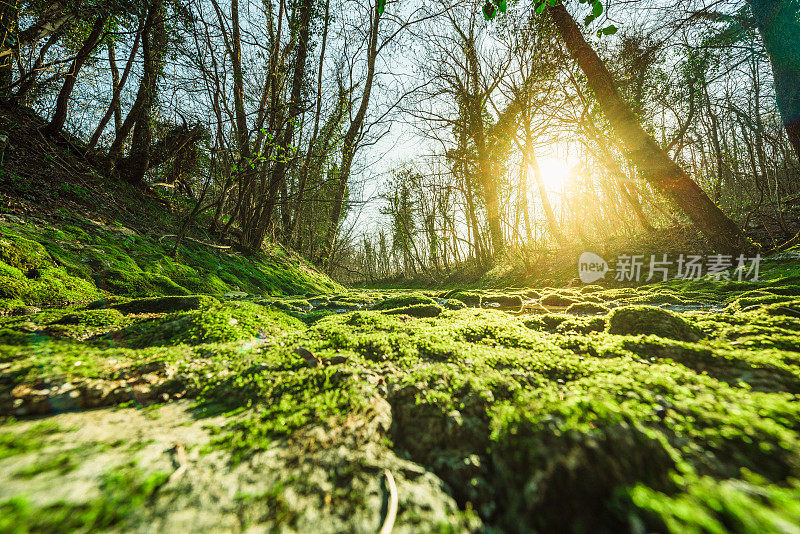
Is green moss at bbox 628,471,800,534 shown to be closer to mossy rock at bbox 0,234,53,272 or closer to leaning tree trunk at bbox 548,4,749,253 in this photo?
mossy rock at bbox 0,234,53,272

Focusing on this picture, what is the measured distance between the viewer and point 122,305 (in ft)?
10.3

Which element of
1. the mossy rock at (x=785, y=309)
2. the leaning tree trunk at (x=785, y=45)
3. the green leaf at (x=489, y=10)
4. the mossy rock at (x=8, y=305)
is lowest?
the mossy rock at (x=8, y=305)

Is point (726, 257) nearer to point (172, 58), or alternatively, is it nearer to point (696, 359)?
point (696, 359)

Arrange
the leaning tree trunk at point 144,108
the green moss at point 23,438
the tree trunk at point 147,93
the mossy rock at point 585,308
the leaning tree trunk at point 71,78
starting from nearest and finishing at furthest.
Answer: the green moss at point 23,438
the mossy rock at point 585,308
the leaning tree trunk at point 71,78
the leaning tree trunk at point 144,108
the tree trunk at point 147,93

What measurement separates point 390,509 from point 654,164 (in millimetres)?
9315

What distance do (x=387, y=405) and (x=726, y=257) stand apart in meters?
9.40

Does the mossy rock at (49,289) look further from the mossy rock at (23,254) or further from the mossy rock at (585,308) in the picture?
the mossy rock at (585,308)

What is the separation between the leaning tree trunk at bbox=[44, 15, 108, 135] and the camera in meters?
5.80

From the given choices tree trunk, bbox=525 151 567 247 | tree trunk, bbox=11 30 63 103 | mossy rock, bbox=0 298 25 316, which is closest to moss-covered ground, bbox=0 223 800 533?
mossy rock, bbox=0 298 25 316

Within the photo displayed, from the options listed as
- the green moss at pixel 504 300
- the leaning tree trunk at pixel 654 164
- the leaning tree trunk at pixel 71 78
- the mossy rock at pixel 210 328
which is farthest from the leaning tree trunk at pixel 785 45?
the leaning tree trunk at pixel 71 78

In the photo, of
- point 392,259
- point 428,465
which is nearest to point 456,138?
point 428,465

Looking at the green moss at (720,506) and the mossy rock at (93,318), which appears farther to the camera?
the mossy rock at (93,318)

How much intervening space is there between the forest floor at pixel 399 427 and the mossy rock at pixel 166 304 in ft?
1.76

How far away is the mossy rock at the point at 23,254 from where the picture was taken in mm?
3057
